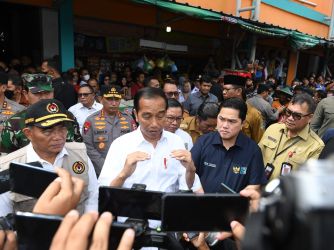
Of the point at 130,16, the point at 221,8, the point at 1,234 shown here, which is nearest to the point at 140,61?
the point at 130,16

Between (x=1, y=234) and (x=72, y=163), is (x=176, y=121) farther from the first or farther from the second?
(x=1, y=234)

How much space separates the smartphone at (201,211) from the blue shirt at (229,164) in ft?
4.01

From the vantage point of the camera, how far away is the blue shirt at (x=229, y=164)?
7.52ft

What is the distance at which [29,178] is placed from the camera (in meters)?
1.16

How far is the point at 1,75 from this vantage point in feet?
11.3

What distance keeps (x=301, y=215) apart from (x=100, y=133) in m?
3.38

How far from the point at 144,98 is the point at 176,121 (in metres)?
1.20

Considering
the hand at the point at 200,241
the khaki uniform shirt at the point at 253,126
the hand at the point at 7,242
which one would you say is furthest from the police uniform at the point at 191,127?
the hand at the point at 7,242

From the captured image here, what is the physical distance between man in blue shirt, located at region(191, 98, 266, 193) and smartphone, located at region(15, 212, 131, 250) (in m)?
1.51

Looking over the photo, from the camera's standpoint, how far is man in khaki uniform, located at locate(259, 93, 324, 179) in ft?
8.73

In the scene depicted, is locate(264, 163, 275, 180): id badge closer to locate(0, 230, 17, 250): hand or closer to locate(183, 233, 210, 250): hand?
locate(183, 233, 210, 250): hand

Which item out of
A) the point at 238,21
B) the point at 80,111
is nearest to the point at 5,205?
the point at 80,111

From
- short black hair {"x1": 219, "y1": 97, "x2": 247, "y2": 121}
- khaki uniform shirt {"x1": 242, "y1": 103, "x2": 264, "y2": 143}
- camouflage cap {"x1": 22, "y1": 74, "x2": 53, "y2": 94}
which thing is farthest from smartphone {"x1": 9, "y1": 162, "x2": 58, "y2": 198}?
khaki uniform shirt {"x1": 242, "y1": 103, "x2": 264, "y2": 143}

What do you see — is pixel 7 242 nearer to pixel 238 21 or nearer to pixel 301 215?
pixel 301 215
